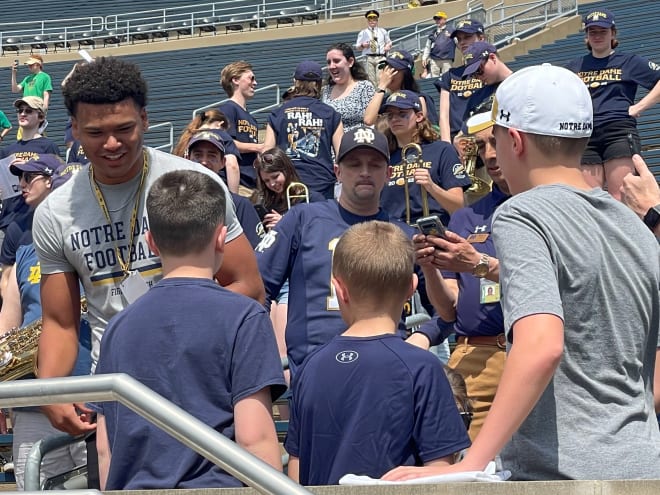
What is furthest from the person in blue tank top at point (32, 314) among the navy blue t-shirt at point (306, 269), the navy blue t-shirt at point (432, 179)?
the navy blue t-shirt at point (432, 179)

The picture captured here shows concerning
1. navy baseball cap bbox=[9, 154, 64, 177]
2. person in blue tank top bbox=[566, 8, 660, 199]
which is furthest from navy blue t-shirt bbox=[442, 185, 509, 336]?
person in blue tank top bbox=[566, 8, 660, 199]

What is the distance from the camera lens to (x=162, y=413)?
7.47ft

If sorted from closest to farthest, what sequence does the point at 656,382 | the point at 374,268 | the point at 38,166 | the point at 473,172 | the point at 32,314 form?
the point at 656,382
the point at 374,268
the point at 32,314
the point at 473,172
the point at 38,166

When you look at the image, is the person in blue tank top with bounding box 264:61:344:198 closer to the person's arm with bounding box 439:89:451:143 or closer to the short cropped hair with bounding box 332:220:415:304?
the person's arm with bounding box 439:89:451:143

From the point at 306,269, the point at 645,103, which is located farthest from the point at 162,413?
the point at 645,103

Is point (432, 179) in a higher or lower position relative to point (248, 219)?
higher

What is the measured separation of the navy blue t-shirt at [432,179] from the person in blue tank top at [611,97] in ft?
5.76

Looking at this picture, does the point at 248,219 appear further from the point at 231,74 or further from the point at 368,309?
Answer: the point at 231,74

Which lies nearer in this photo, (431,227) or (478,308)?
(431,227)

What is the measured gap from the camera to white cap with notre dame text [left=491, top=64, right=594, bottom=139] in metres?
2.62

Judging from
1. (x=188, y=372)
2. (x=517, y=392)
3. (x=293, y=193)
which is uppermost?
(x=517, y=392)

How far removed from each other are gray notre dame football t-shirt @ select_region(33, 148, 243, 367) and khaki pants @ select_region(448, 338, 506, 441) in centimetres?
150

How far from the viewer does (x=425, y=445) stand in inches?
121

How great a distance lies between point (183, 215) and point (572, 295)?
106 cm
